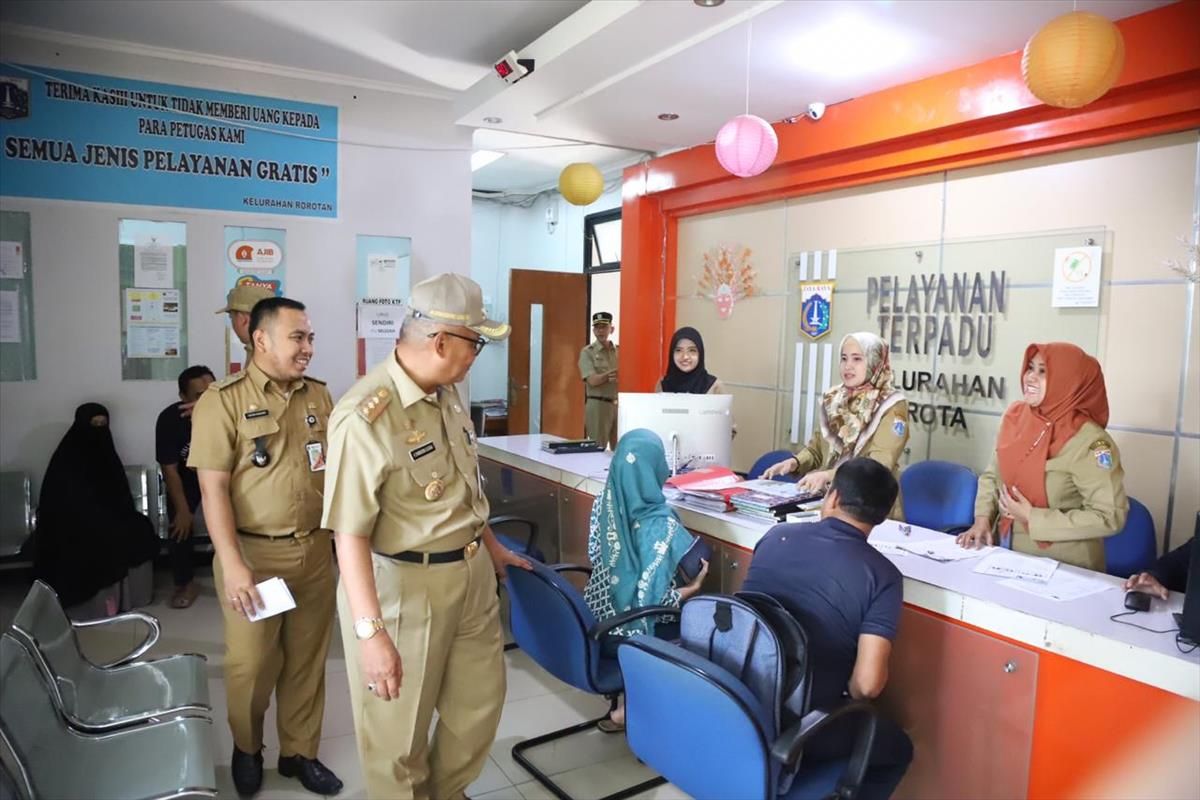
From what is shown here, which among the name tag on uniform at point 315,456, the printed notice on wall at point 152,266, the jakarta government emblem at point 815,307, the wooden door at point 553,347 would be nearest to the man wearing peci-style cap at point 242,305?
the name tag on uniform at point 315,456

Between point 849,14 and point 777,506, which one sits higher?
point 849,14

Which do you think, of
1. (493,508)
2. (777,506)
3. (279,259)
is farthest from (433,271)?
(777,506)

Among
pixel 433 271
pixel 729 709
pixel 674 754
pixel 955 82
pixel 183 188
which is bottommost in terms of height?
pixel 674 754

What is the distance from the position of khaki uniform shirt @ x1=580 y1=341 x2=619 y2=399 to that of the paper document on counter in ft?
15.9

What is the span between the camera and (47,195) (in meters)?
4.32

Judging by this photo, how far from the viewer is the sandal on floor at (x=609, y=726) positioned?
2.90 m

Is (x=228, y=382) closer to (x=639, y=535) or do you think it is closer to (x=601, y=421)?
(x=639, y=535)

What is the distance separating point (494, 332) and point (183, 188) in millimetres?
3590

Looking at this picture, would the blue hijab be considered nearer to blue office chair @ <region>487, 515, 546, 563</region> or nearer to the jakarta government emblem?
blue office chair @ <region>487, 515, 546, 563</region>

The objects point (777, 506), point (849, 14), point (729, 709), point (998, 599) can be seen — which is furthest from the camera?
point (849, 14)

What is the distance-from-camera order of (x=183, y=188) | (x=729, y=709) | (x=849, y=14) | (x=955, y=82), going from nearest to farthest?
(x=729, y=709) < (x=849, y=14) < (x=955, y=82) < (x=183, y=188)

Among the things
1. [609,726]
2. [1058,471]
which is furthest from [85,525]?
[1058,471]

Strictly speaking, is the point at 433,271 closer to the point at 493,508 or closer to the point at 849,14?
the point at 493,508

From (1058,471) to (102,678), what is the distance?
296cm
